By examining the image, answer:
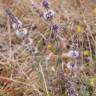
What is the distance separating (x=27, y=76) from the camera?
1.94 m

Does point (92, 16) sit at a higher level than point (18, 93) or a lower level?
higher

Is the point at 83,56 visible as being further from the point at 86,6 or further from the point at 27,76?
the point at 86,6

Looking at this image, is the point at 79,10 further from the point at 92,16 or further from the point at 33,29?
the point at 33,29

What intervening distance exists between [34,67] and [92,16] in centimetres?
69

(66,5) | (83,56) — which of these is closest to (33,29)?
(66,5)

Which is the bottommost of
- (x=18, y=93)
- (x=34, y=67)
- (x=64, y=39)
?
(x=18, y=93)

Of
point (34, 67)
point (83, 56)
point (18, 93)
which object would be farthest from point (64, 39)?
point (18, 93)

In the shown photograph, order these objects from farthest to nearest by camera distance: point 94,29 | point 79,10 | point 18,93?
point 79,10 → point 94,29 → point 18,93

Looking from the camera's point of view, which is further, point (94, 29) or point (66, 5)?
point (66, 5)

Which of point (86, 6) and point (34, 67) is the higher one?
point (86, 6)

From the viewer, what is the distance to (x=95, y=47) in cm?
203

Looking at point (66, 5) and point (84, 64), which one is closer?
point (84, 64)

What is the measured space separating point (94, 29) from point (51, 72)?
556 millimetres

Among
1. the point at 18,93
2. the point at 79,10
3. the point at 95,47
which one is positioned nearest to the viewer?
the point at 18,93
